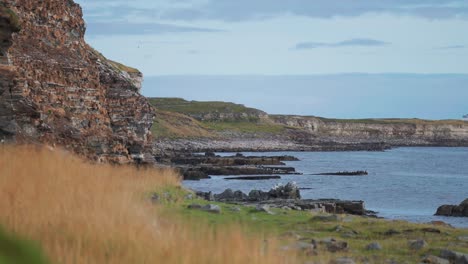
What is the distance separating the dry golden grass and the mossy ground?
6.42 ft

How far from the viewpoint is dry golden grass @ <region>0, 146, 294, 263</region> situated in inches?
259

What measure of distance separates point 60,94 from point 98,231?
21322 mm

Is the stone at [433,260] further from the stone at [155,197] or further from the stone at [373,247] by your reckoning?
the stone at [155,197]

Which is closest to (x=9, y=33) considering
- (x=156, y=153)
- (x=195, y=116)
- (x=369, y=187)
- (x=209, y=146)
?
(x=369, y=187)

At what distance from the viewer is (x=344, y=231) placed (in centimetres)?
1409

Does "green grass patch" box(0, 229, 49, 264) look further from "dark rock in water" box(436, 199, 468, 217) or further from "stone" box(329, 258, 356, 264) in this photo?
"dark rock in water" box(436, 199, 468, 217)

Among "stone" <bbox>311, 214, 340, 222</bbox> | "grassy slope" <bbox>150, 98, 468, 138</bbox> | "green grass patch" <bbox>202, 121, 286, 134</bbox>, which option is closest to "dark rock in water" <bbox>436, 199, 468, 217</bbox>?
"stone" <bbox>311, 214, 340, 222</bbox>

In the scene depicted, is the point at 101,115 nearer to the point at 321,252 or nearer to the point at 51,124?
the point at 51,124

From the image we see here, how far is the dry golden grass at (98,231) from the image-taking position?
6566mm

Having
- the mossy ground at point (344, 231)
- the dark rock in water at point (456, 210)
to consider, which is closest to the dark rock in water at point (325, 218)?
the mossy ground at point (344, 231)

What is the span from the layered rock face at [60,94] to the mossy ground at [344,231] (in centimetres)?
657

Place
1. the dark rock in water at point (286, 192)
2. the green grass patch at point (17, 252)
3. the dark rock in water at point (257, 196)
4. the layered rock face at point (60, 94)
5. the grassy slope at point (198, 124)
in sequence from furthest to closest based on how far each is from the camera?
the grassy slope at point (198, 124), the dark rock in water at point (286, 192), the dark rock in water at point (257, 196), the layered rock face at point (60, 94), the green grass patch at point (17, 252)

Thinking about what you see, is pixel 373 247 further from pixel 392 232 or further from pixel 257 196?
pixel 257 196

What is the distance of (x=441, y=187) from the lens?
2440 inches
